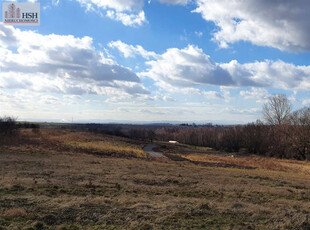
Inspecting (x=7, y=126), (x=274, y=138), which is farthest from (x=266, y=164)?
(x=7, y=126)

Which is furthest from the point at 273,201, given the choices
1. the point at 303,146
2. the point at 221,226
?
the point at 303,146

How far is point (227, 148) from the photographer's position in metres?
90.2

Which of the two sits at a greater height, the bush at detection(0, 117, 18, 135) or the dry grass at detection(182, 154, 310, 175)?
the bush at detection(0, 117, 18, 135)

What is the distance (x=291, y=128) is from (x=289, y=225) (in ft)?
191

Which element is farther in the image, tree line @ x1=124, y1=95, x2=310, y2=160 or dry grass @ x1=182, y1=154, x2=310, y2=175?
tree line @ x1=124, y1=95, x2=310, y2=160

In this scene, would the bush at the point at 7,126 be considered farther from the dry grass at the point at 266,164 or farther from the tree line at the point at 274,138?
the tree line at the point at 274,138

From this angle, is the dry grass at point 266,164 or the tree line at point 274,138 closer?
the dry grass at point 266,164

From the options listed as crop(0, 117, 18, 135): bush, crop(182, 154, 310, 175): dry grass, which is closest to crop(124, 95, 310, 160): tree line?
crop(182, 154, 310, 175): dry grass

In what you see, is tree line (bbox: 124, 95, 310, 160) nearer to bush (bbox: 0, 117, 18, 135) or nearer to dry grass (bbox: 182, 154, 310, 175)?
dry grass (bbox: 182, 154, 310, 175)

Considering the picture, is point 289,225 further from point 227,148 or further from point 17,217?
point 227,148

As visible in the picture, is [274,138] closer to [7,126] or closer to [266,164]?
[266,164]

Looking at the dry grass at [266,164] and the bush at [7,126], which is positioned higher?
the bush at [7,126]

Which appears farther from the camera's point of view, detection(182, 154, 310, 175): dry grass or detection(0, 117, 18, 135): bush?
detection(0, 117, 18, 135): bush

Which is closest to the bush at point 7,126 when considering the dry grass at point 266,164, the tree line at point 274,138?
the dry grass at point 266,164
